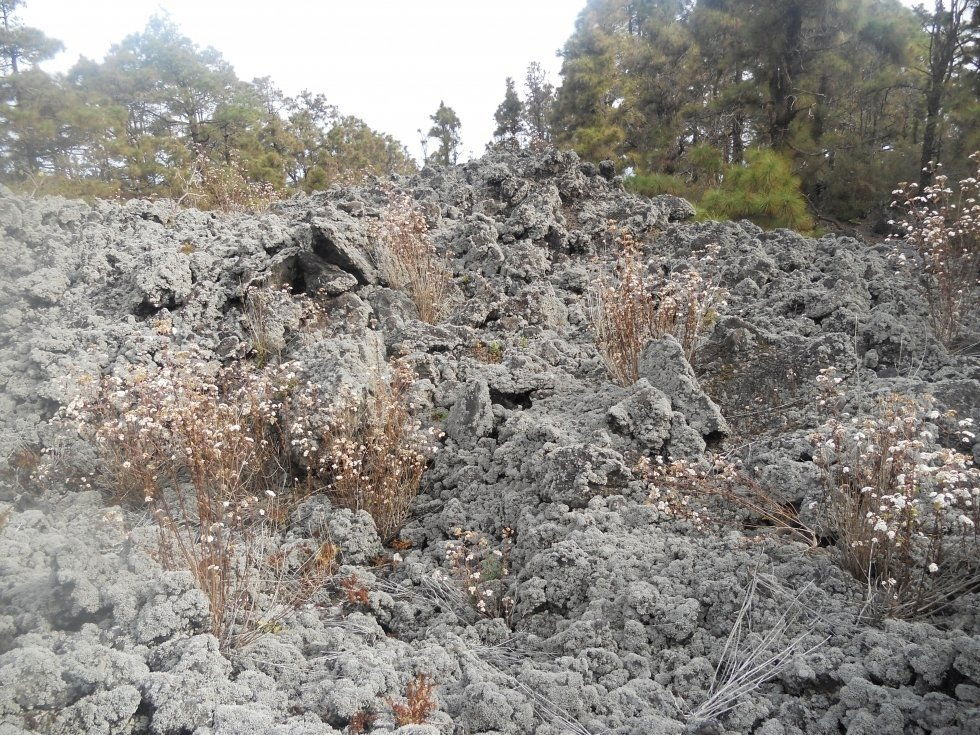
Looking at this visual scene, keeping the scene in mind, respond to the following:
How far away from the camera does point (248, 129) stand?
16.2m

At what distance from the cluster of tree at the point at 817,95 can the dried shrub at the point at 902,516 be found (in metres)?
Result: 6.11

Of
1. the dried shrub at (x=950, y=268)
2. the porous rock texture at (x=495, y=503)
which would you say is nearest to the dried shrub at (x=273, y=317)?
the porous rock texture at (x=495, y=503)

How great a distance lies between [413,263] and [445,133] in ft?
57.5

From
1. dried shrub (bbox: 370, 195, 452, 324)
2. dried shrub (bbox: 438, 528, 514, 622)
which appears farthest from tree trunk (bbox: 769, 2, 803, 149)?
dried shrub (bbox: 438, 528, 514, 622)

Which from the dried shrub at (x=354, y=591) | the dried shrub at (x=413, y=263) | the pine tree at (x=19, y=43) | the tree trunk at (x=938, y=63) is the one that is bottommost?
the dried shrub at (x=354, y=591)

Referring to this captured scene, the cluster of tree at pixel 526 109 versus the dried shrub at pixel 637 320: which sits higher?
the cluster of tree at pixel 526 109

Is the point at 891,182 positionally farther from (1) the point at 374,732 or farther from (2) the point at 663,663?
(1) the point at 374,732

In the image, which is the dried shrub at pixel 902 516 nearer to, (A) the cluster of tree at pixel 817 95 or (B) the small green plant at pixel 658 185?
(A) the cluster of tree at pixel 817 95

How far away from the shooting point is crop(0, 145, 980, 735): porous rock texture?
206 cm

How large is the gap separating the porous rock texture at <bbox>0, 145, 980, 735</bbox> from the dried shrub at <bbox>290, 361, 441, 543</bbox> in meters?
0.14

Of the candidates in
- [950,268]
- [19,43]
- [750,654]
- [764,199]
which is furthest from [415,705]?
[764,199]

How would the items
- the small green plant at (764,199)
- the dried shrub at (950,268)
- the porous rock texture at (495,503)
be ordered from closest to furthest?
the porous rock texture at (495,503)
the dried shrub at (950,268)
the small green plant at (764,199)

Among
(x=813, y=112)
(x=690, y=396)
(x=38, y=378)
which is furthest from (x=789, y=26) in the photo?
(x=38, y=378)

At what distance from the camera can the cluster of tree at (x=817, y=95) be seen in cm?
802
